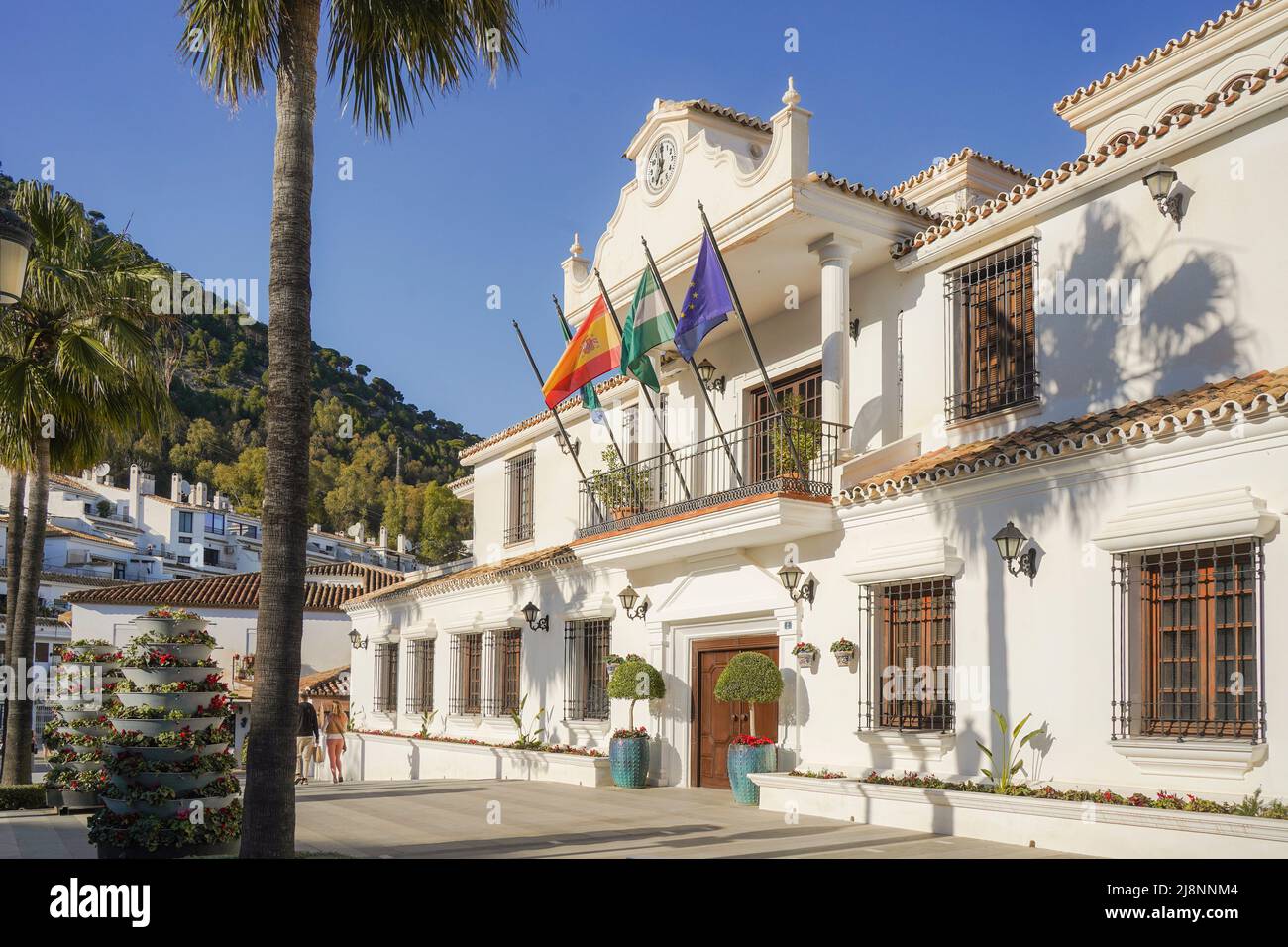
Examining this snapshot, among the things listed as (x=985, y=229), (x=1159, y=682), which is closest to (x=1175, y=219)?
(x=985, y=229)

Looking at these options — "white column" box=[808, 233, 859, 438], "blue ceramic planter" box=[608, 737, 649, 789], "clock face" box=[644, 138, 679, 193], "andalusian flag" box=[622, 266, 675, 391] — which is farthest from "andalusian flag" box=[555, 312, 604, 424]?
"blue ceramic planter" box=[608, 737, 649, 789]

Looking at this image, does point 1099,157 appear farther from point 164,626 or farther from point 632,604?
point 164,626

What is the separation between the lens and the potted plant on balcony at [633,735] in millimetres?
16969

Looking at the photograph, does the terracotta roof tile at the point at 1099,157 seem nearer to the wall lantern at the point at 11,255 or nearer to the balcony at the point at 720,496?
the balcony at the point at 720,496

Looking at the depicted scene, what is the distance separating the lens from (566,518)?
23344 mm

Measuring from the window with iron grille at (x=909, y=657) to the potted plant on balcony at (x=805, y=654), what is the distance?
0.86m

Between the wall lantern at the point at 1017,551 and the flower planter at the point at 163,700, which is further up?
the wall lantern at the point at 1017,551

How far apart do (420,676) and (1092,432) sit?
19189 millimetres

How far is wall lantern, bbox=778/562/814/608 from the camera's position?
14.5 m

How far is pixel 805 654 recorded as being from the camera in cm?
1428

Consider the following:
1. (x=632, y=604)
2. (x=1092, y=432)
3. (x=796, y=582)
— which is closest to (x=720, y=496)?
(x=796, y=582)

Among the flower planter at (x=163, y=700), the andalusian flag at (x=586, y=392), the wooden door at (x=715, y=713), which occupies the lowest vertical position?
the wooden door at (x=715, y=713)

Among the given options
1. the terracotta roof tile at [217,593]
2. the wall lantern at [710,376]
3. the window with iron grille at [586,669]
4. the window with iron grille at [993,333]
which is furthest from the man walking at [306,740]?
the terracotta roof tile at [217,593]

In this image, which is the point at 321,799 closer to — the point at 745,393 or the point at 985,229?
the point at 745,393
